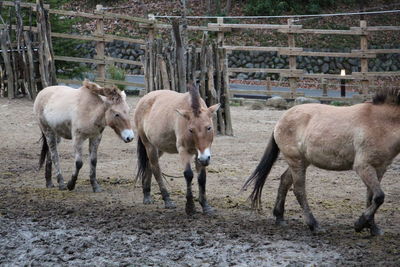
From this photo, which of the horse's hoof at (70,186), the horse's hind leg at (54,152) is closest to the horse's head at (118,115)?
the horse's hoof at (70,186)

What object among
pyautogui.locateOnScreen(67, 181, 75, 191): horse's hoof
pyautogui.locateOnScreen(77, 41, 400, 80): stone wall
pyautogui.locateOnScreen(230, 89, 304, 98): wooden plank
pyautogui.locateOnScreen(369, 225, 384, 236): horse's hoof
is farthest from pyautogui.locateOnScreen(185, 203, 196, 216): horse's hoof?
pyautogui.locateOnScreen(77, 41, 400, 80): stone wall

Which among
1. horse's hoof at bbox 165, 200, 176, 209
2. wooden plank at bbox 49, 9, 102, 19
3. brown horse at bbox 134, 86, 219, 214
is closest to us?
brown horse at bbox 134, 86, 219, 214

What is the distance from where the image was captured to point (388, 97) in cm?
690

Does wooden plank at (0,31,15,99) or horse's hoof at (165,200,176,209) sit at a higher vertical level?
wooden plank at (0,31,15,99)

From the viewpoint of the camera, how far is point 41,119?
400 inches

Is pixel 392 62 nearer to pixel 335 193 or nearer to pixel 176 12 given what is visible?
pixel 176 12

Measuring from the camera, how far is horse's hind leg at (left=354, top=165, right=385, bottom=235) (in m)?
6.55

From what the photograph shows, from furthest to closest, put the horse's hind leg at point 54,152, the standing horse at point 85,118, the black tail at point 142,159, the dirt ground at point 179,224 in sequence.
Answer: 1. the horse's hind leg at point 54,152
2. the standing horse at point 85,118
3. the black tail at point 142,159
4. the dirt ground at point 179,224

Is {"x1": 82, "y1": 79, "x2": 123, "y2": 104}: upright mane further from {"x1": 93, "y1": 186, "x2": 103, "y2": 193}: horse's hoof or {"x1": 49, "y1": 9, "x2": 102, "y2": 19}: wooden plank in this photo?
{"x1": 49, "y1": 9, "x2": 102, "y2": 19}: wooden plank

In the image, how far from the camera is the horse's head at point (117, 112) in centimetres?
930

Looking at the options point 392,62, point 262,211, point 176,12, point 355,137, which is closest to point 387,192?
point 262,211

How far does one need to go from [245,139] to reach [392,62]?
16.1 metres

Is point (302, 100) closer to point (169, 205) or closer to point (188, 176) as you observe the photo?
point (169, 205)

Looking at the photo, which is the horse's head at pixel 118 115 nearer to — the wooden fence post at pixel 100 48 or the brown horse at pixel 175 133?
the brown horse at pixel 175 133
